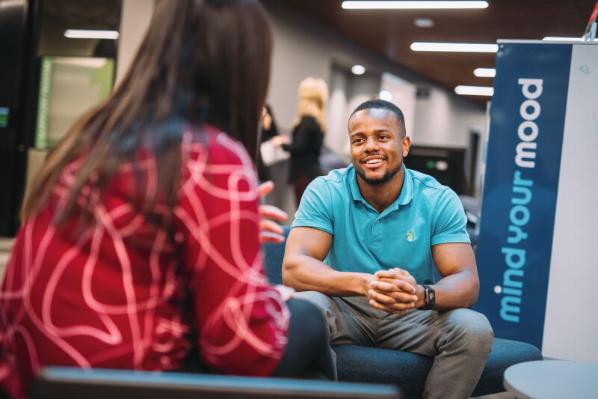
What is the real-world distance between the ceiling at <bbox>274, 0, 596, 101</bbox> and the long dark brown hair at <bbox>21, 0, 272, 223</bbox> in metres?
6.62

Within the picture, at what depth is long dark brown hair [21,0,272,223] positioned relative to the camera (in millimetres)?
1118

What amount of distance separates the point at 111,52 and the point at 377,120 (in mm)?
4637

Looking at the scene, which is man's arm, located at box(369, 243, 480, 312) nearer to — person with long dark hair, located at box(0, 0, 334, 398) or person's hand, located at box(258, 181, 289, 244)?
person's hand, located at box(258, 181, 289, 244)

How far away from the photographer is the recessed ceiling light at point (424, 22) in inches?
334

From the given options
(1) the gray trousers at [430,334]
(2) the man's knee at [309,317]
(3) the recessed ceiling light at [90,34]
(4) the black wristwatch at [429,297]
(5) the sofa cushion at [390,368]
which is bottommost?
(5) the sofa cushion at [390,368]

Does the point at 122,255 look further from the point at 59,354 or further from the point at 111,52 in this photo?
the point at 111,52

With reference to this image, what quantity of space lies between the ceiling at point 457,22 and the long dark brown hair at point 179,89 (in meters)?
6.62

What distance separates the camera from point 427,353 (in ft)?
7.07

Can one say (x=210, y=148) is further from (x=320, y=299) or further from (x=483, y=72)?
(x=483, y=72)

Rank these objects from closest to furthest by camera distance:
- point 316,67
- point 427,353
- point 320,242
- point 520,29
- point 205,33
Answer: point 205,33 → point 427,353 → point 320,242 → point 520,29 → point 316,67

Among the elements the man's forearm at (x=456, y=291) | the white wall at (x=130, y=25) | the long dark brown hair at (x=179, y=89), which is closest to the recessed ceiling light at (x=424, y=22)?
the white wall at (x=130, y=25)

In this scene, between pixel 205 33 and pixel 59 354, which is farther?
pixel 205 33

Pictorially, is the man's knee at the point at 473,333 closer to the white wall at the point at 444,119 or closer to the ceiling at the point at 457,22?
the ceiling at the point at 457,22

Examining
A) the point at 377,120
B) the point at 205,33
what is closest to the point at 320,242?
the point at 377,120
